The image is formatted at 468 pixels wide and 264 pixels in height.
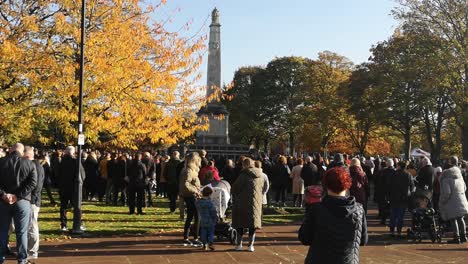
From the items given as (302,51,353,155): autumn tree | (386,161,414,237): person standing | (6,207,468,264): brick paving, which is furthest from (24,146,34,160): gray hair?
(302,51,353,155): autumn tree

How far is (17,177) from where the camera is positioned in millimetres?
9359

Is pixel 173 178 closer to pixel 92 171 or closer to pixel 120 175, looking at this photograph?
pixel 120 175

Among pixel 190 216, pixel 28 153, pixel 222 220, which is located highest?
pixel 28 153

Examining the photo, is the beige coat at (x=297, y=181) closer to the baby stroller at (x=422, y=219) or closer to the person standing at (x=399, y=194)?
the person standing at (x=399, y=194)

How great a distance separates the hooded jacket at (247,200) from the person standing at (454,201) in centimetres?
446

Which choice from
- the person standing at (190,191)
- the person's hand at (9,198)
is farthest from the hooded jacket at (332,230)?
the person standing at (190,191)

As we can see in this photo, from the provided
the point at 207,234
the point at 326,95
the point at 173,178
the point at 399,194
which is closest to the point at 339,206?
the point at 207,234

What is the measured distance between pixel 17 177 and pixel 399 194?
853 centimetres

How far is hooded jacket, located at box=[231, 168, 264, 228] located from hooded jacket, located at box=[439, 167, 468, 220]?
14.6ft

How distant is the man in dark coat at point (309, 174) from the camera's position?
19.7 metres

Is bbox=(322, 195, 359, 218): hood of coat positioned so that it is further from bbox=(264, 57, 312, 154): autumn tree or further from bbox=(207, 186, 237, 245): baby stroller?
bbox=(264, 57, 312, 154): autumn tree

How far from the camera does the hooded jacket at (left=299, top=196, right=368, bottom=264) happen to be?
16.5 feet

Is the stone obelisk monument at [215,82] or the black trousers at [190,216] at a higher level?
the stone obelisk monument at [215,82]

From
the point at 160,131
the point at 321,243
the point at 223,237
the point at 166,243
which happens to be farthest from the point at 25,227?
the point at 160,131
